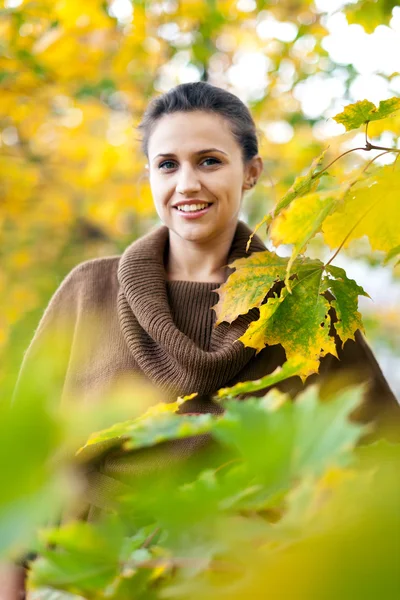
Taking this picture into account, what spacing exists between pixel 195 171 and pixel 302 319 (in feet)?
1.95

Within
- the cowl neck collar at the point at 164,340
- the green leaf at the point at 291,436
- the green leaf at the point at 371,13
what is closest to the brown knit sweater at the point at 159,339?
the cowl neck collar at the point at 164,340

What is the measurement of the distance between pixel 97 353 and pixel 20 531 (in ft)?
3.78

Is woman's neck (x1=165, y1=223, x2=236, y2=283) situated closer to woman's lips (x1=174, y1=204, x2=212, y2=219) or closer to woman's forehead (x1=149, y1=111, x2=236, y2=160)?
woman's lips (x1=174, y1=204, x2=212, y2=219)

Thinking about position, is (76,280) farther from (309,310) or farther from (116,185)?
(116,185)

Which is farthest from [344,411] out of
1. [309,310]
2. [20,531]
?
[309,310]

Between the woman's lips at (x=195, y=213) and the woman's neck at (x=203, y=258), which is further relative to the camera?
the woman's neck at (x=203, y=258)

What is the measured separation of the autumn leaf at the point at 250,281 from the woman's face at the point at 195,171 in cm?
48

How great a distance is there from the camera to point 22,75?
2.80 m

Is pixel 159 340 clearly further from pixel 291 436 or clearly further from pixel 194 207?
→ pixel 291 436

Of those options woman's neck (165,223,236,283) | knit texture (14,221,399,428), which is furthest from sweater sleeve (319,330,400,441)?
woman's neck (165,223,236,283)

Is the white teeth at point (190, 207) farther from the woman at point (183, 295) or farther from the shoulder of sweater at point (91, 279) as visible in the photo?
the shoulder of sweater at point (91, 279)

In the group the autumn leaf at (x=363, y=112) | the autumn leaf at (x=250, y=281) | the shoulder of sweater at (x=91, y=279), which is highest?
the shoulder of sweater at (x=91, y=279)

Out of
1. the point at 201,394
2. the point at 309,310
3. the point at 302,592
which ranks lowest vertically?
the point at 302,592

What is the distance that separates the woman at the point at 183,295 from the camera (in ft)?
4.01
